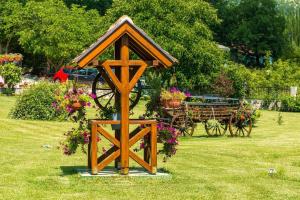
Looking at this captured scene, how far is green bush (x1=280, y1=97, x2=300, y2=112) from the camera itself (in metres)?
47.3

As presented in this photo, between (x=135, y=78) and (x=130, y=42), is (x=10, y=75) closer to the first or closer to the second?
(x=130, y=42)

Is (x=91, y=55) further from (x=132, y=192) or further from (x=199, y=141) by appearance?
(x=199, y=141)

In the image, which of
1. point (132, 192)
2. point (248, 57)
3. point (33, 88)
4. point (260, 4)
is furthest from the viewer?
point (248, 57)

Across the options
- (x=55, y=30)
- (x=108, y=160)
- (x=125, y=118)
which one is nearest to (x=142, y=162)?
(x=108, y=160)

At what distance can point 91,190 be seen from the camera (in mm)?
11703

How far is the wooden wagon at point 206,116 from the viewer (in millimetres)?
24469

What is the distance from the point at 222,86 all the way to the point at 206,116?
1725 cm

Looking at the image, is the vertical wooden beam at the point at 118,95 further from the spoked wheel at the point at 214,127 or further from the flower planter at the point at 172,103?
the spoked wheel at the point at 214,127

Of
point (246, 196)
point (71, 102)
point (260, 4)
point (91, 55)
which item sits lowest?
point (246, 196)

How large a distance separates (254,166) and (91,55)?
5.34 metres

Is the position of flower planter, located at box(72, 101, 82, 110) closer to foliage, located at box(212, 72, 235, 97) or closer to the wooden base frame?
the wooden base frame

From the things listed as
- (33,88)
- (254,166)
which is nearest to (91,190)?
(254,166)

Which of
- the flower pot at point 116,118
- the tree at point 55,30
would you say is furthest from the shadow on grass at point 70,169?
the tree at point 55,30

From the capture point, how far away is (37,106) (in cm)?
2792
